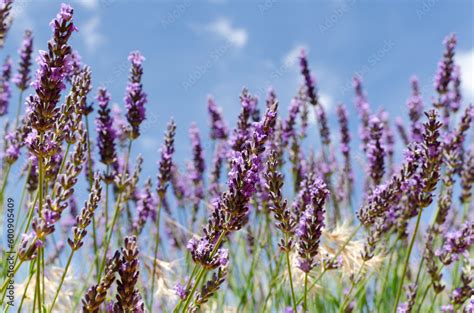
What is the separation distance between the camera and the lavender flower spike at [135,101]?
317cm

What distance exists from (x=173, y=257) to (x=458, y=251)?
131 inches

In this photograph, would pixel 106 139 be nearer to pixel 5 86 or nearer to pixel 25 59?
pixel 25 59

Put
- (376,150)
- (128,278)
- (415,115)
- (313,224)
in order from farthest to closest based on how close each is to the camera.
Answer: (415,115), (376,150), (313,224), (128,278)

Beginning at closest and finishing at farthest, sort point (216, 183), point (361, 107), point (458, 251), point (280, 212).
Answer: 1. point (280, 212)
2. point (458, 251)
3. point (216, 183)
4. point (361, 107)

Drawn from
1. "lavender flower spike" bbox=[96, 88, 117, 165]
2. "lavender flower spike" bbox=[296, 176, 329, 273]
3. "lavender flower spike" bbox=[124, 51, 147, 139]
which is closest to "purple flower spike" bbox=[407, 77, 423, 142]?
"lavender flower spike" bbox=[124, 51, 147, 139]

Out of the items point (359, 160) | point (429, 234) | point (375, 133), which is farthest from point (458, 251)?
point (359, 160)

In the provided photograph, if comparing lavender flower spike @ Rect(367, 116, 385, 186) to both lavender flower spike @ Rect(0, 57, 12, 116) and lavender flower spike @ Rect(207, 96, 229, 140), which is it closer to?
lavender flower spike @ Rect(207, 96, 229, 140)

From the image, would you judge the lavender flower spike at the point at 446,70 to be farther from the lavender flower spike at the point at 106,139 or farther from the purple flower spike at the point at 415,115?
the lavender flower spike at the point at 106,139

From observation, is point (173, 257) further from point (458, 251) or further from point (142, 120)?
point (458, 251)

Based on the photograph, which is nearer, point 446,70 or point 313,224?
point 313,224

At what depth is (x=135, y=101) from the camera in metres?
3.19

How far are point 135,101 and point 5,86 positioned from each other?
177 centimetres

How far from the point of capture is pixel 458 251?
284cm

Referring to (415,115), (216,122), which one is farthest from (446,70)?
(216,122)
